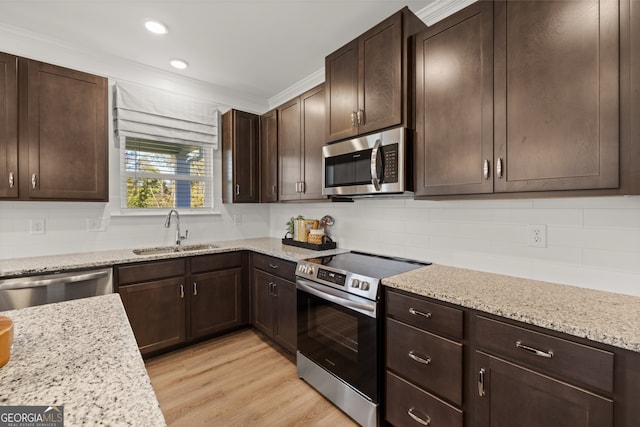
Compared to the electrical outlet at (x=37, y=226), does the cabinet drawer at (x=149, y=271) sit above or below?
below

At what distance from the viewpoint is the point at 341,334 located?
1923 mm

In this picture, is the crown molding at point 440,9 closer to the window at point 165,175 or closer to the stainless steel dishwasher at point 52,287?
the window at point 165,175

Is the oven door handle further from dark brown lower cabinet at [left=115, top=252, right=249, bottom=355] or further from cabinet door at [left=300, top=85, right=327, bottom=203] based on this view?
dark brown lower cabinet at [left=115, top=252, right=249, bottom=355]

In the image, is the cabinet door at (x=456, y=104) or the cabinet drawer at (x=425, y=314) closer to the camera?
the cabinet drawer at (x=425, y=314)

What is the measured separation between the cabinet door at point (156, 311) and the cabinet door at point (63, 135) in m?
0.86

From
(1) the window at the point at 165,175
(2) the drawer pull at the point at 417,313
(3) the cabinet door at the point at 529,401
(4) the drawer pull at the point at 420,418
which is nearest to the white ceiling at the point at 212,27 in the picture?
(1) the window at the point at 165,175

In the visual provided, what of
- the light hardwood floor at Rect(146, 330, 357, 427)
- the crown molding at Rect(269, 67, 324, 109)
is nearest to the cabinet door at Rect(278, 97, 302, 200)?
the crown molding at Rect(269, 67, 324, 109)

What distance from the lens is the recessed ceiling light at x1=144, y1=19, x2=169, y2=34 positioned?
222 cm

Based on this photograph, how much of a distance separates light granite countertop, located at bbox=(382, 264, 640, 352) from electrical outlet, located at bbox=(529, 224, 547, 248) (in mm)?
213

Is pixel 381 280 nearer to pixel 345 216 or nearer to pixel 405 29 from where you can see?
pixel 345 216

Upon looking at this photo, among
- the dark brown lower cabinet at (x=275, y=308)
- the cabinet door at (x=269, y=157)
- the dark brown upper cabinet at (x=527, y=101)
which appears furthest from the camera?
the cabinet door at (x=269, y=157)

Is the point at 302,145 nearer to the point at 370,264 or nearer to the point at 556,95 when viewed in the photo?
the point at 370,264

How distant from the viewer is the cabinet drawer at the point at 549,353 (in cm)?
103

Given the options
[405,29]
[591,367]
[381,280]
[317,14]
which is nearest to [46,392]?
[381,280]
